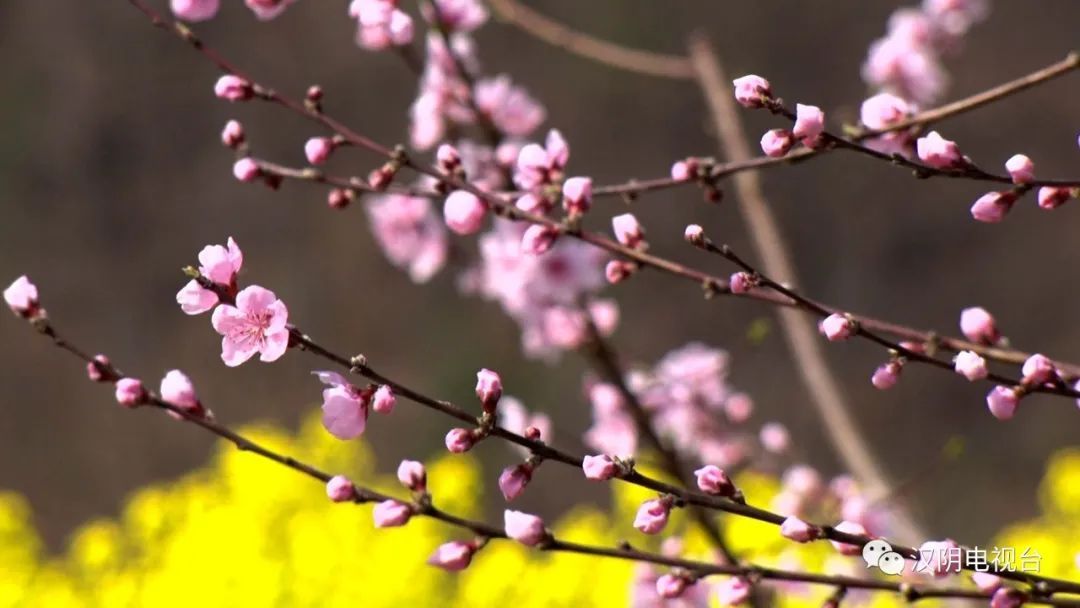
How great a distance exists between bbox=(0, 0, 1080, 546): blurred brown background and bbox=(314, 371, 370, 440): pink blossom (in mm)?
1793

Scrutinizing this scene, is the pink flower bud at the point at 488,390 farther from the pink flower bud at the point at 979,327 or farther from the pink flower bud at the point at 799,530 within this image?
the pink flower bud at the point at 979,327

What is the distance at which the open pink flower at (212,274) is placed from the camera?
0.47 m

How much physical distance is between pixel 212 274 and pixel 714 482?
22cm

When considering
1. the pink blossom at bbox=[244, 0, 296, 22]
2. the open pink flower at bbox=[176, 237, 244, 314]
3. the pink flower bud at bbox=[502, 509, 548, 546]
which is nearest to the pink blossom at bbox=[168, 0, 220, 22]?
the pink blossom at bbox=[244, 0, 296, 22]

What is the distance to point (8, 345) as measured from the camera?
121 inches

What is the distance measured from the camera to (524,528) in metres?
0.47

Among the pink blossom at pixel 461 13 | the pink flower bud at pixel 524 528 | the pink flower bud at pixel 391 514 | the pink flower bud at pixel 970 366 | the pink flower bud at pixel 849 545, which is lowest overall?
the pink flower bud at pixel 391 514

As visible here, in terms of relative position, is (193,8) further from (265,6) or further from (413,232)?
(413,232)

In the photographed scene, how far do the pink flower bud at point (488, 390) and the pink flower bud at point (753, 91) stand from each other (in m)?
0.15

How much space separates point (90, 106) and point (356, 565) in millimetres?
1814

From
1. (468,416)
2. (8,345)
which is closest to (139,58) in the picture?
(8,345)

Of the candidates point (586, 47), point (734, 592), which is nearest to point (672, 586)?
point (734, 592)

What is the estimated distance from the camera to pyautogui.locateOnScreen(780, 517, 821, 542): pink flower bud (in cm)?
47

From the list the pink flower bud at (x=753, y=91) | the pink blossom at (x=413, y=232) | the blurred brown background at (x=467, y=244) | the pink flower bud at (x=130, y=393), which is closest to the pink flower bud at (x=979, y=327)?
the pink flower bud at (x=753, y=91)
